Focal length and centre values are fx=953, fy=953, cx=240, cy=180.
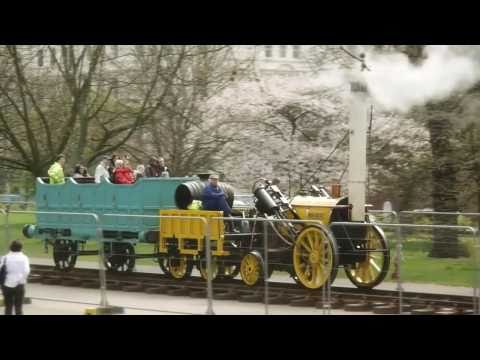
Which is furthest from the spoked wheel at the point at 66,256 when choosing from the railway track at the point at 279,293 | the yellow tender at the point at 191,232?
the yellow tender at the point at 191,232

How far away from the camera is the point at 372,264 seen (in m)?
15.6

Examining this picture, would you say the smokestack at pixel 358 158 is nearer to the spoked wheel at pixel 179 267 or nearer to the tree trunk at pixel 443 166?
the spoked wheel at pixel 179 267

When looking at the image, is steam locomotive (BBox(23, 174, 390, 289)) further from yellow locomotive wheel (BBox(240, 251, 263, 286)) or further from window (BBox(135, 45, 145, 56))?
window (BBox(135, 45, 145, 56))

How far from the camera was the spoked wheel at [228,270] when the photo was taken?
675 inches

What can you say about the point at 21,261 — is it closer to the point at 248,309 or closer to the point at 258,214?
the point at 248,309

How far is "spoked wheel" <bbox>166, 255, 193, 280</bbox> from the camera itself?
695 inches

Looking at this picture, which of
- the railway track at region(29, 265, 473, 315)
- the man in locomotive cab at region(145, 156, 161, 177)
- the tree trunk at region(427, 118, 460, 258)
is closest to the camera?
the railway track at region(29, 265, 473, 315)

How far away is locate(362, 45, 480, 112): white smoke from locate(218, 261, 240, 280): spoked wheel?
3.97m

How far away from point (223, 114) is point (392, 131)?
6.43 metres

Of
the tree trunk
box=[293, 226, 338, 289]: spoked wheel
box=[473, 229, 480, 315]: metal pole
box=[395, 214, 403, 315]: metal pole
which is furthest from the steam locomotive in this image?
the tree trunk

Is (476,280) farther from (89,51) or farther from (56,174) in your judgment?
(89,51)

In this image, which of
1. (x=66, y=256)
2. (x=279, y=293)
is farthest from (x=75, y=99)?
(x=279, y=293)

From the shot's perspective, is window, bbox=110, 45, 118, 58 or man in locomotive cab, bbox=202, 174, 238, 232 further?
window, bbox=110, 45, 118, 58

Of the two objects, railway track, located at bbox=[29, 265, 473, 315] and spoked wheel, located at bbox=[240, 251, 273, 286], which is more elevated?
spoked wheel, located at bbox=[240, 251, 273, 286]
